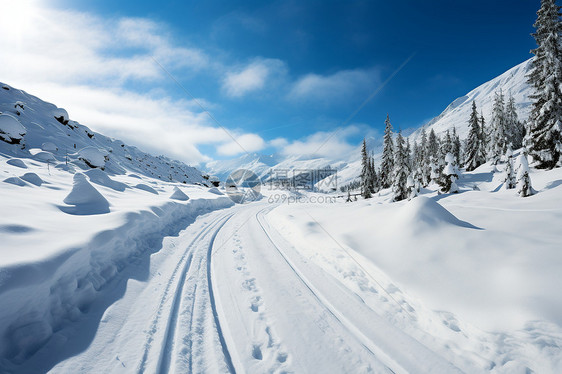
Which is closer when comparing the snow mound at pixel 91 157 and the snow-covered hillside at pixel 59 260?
the snow-covered hillside at pixel 59 260

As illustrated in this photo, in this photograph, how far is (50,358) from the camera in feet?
9.52

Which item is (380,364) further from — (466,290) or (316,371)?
(466,290)

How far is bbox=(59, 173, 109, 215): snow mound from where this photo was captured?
812 centimetres

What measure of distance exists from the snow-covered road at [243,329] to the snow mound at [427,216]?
131 inches

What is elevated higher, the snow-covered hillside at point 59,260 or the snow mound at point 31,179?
the snow mound at point 31,179

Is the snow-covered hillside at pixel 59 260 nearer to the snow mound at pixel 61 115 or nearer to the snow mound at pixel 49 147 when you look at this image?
the snow mound at pixel 49 147

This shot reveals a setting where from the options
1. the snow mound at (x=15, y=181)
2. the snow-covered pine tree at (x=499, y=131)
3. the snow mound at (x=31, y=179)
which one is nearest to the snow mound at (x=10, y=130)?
the snow mound at (x=31, y=179)

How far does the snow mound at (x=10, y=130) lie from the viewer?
23.8m

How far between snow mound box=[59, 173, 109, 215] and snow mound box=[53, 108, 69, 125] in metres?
50.4

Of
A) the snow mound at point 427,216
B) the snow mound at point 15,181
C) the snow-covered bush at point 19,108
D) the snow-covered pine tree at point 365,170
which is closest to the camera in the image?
the snow mound at point 427,216

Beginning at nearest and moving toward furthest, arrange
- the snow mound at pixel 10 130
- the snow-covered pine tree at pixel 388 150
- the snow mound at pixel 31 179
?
the snow mound at pixel 31 179
the snow mound at pixel 10 130
the snow-covered pine tree at pixel 388 150

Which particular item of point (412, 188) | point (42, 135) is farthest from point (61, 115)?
point (412, 188)

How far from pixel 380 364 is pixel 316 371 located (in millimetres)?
951

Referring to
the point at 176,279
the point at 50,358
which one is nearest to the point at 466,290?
the point at 176,279
